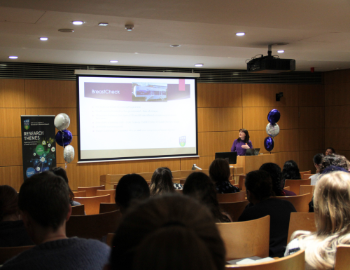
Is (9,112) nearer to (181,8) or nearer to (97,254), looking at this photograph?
(181,8)

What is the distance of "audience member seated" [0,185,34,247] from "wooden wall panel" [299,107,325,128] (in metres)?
10.9

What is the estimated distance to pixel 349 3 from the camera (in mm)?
4027

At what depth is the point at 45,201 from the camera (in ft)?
5.27

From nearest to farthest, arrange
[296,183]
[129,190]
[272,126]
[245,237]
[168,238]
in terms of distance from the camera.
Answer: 1. [168,238]
2. [245,237]
3. [129,190]
4. [296,183]
5. [272,126]

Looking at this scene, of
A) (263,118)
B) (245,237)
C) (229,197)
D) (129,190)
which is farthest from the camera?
(263,118)

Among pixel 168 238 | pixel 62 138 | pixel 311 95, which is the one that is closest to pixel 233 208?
pixel 168 238

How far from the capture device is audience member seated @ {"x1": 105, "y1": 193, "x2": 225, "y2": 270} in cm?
53

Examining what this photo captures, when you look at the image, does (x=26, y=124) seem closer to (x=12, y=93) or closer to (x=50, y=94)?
(x=12, y=93)

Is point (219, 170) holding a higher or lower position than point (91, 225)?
higher

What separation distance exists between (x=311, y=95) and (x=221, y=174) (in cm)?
881

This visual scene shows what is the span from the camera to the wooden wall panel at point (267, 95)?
11031 millimetres

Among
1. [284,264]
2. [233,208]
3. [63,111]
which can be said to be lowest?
[233,208]

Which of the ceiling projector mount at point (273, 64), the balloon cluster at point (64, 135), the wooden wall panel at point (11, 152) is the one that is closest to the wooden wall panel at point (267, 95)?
the ceiling projector mount at point (273, 64)

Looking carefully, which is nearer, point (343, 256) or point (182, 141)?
point (343, 256)
